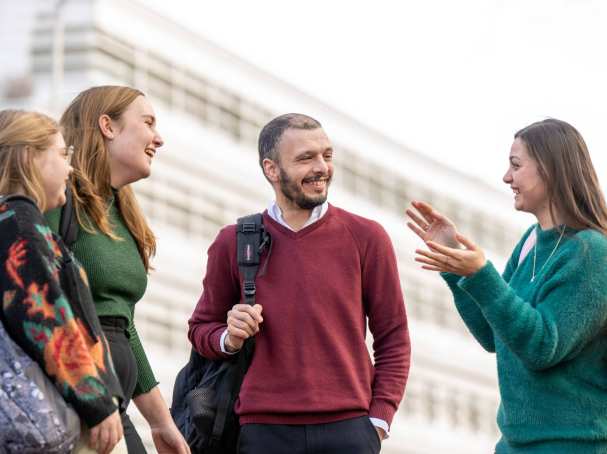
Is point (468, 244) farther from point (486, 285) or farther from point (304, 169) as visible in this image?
point (304, 169)

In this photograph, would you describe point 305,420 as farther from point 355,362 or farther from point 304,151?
point 304,151

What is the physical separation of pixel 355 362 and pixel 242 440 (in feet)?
2.24

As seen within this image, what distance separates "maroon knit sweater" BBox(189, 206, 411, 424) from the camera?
827 centimetres

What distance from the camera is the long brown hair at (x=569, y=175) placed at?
26.8 ft

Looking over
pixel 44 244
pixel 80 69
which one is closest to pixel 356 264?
pixel 44 244

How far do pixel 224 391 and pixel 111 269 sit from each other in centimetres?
104

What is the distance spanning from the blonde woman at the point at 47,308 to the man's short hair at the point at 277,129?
6.38ft

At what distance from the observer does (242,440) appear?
8.36 meters

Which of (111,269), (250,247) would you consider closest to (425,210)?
(250,247)

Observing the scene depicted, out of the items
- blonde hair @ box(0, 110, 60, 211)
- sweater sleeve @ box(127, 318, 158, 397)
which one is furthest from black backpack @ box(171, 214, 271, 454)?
blonde hair @ box(0, 110, 60, 211)

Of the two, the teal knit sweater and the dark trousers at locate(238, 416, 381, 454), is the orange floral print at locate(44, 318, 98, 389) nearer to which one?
the dark trousers at locate(238, 416, 381, 454)

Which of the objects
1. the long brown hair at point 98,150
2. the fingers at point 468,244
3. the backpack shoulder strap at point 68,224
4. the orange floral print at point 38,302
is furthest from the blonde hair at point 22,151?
the fingers at point 468,244

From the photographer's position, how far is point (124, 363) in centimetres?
782

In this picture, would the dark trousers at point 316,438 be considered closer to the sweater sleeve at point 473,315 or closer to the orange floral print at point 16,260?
the sweater sleeve at point 473,315
